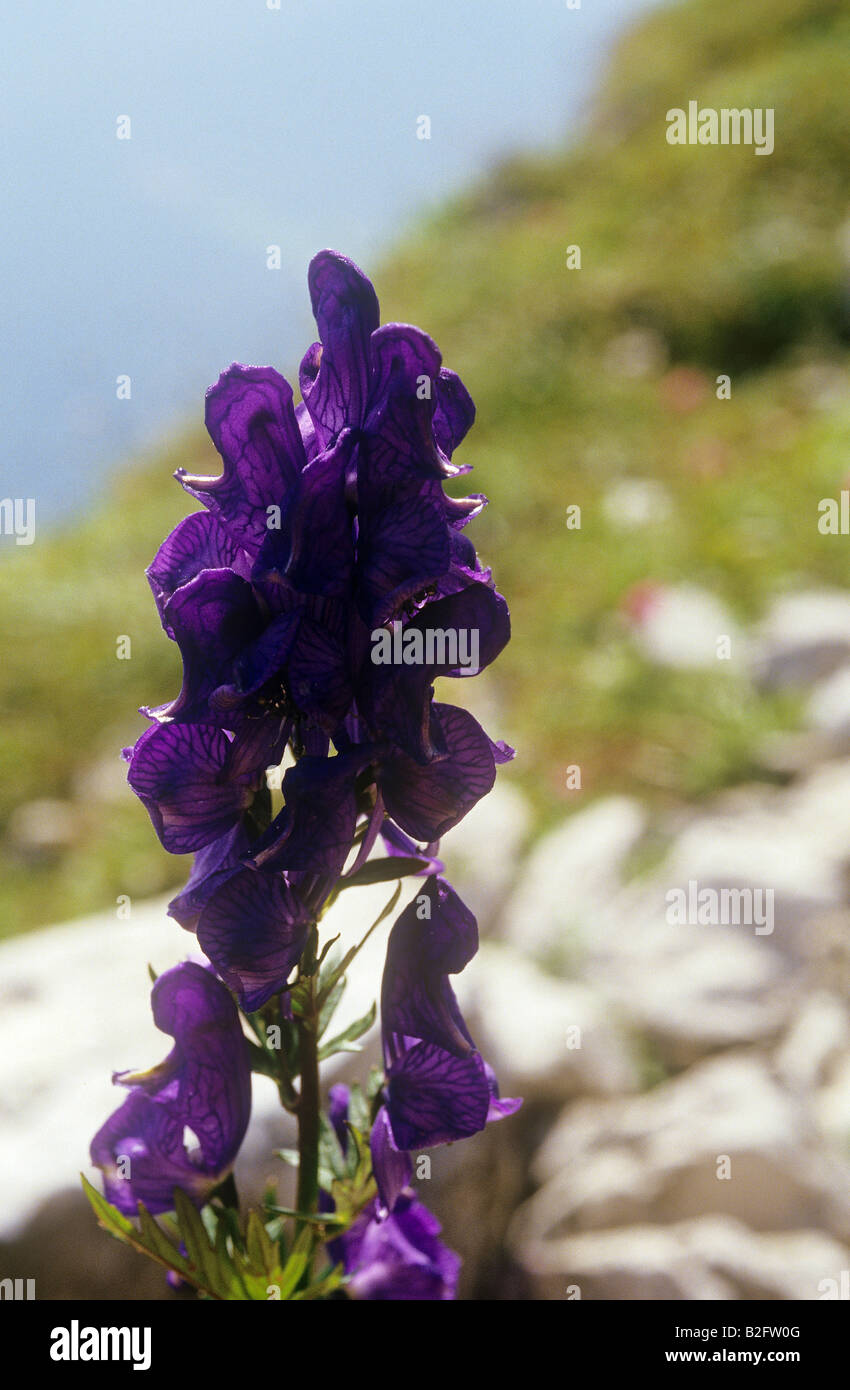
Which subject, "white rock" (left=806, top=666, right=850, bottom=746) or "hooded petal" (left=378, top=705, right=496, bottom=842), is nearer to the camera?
"hooded petal" (left=378, top=705, right=496, bottom=842)

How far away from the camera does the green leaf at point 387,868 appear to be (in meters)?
1.12

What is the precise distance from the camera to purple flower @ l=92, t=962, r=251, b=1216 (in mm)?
1167

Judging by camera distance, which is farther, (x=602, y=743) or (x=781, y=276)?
(x=781, y=276)

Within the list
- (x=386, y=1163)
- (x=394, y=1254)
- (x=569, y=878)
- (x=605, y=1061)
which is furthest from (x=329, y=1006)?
(x=569, y=878)

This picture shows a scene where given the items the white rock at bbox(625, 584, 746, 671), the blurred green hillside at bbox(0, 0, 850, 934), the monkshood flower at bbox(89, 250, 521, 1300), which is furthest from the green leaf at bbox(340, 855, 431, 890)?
the white rock at bbox(625, 584, 746, 671)

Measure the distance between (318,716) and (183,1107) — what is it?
47 cm

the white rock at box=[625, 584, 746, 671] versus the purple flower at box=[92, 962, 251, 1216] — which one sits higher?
the white rock at box=[625, 584, 746, 671]

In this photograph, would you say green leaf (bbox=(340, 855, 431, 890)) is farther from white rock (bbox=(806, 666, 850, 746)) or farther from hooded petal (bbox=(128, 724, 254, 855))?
white rock (bbox=(806, 666, 850, 746))

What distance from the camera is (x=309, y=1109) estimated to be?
1.17m

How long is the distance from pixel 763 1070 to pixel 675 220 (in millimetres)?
7832

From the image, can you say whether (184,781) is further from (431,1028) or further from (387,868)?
(431,1028)

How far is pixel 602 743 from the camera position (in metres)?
4.28
